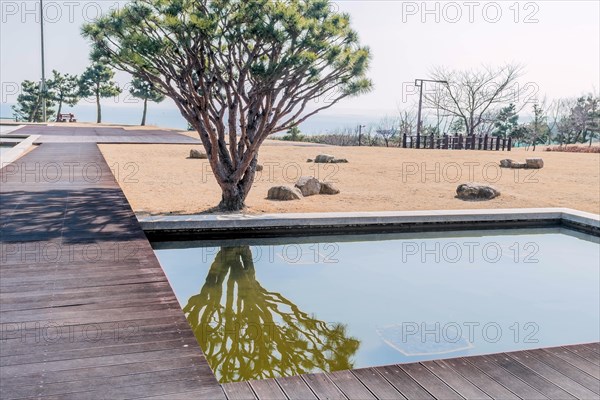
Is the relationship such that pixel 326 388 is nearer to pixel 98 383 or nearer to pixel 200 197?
pixel 98 383

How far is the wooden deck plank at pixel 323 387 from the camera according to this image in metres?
2.62

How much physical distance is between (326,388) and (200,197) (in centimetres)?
749

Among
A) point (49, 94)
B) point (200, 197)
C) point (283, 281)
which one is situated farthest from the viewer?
point (49, 94)

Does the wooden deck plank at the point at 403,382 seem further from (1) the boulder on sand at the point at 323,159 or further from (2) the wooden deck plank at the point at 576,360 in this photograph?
(1) the boulder on sand at the point at 323,159

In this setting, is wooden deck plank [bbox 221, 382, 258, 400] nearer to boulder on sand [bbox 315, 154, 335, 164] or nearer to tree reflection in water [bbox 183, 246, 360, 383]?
tree reflection in water [bbox 183, 246, 360, 383]

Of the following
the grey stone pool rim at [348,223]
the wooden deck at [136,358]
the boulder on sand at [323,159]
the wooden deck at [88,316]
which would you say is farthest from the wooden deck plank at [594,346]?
the boulder on sand at [323,159]

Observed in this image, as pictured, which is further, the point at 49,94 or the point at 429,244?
the point at 49,94

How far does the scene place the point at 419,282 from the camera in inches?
231

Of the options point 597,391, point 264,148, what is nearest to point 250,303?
point 597,391

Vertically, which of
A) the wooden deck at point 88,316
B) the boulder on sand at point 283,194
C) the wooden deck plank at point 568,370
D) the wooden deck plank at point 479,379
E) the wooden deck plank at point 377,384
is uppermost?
the boulder on sand at point 283,194

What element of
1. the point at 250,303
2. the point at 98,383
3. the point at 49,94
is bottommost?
the point at 250,303

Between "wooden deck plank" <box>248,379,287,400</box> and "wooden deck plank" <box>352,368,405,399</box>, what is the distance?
0.45 meters

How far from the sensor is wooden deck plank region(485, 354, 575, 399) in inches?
110

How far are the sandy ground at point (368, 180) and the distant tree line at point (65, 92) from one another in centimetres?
2324
